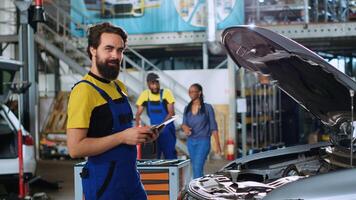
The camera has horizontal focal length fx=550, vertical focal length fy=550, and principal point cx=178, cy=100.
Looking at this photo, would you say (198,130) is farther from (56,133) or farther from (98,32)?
(56,133)

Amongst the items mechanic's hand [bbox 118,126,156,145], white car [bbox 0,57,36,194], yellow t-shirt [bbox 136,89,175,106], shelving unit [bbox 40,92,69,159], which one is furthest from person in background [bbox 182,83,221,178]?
shelving unit [bbox 40,92,69,159]

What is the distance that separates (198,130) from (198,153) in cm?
→ 29

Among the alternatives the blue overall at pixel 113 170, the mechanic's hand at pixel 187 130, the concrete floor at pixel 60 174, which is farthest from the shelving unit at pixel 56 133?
the blue overall at pixel 113 170

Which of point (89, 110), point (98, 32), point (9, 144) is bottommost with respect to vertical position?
point (9, 144)

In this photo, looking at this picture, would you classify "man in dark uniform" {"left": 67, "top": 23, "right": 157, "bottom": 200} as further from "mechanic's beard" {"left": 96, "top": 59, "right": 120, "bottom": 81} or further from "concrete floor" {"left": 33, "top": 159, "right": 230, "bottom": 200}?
"concrete floor" {"left": 33, "top": 159, "right": 230, "bottom": 200}

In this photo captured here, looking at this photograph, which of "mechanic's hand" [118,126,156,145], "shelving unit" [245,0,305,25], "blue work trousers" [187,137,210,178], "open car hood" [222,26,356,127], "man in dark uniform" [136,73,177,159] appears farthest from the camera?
"shelving unit" [245,0,305,25]

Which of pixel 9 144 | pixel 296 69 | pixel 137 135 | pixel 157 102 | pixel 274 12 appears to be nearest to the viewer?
pixel 137 135

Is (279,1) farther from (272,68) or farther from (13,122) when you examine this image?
(272,68)

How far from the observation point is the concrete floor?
7.85 m

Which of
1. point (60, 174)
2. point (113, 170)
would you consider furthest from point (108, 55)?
point (60, 174)

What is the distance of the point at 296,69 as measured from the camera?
3693 millimetres

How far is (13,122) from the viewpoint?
23.0ft

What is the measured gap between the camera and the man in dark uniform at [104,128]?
9.25 feet

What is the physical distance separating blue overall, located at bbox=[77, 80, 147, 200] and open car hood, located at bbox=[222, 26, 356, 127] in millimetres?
1015
